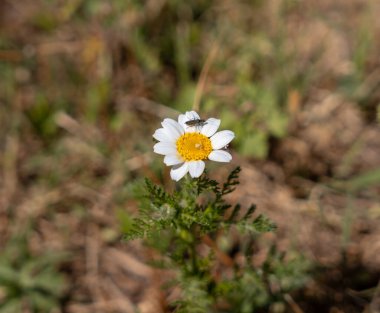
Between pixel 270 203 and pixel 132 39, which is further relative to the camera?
pixel 132 39

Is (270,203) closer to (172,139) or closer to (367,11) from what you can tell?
(172,139)

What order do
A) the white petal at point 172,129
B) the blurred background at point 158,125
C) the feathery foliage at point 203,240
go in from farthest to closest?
the blurred background at point 158,125 < the white petal at point 172,129 < the feathery foliage at point 203,240

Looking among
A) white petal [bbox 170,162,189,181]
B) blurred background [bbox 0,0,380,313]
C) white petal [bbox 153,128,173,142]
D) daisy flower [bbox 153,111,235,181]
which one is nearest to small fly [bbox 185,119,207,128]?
daisy flower [bbox 153,111,235,181]

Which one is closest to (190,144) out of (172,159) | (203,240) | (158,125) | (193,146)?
(193,146)

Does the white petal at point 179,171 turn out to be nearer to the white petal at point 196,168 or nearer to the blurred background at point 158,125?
the white petal at point 196,168

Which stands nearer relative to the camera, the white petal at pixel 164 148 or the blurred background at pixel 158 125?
the white petal at pixel 164 148

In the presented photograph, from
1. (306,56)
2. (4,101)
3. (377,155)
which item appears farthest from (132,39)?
(377,155)

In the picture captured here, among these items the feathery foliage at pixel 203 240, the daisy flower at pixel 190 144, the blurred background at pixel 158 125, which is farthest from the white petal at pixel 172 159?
the blurred background at pixel 158 125

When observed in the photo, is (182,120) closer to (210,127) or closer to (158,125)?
(210,127)
